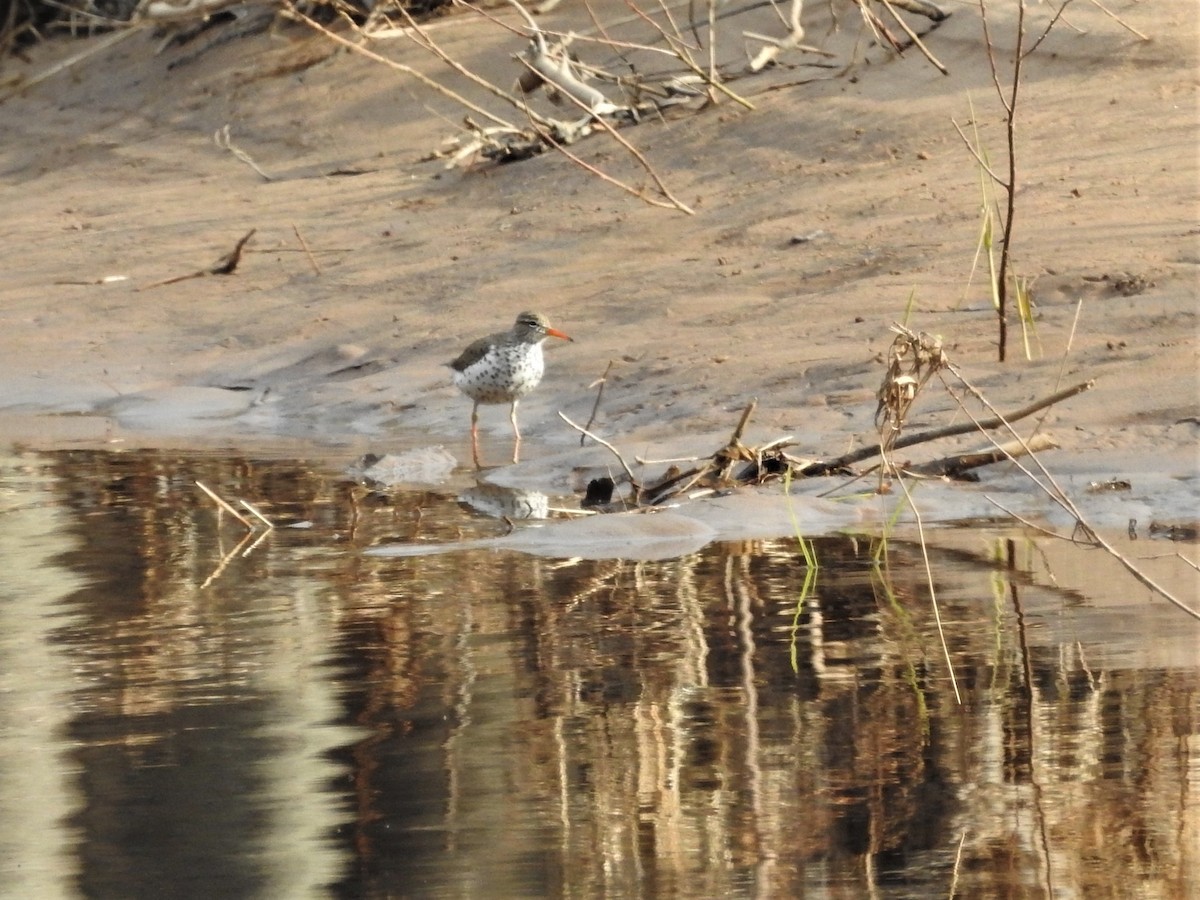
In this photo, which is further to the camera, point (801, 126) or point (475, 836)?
point (801, 126)

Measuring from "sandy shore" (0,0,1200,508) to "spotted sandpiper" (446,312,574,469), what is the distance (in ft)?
0.82

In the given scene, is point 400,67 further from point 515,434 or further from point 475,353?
point 515,434

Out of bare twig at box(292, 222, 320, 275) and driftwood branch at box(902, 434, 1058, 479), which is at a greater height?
bare twig at box(292, 222, 320, 275)

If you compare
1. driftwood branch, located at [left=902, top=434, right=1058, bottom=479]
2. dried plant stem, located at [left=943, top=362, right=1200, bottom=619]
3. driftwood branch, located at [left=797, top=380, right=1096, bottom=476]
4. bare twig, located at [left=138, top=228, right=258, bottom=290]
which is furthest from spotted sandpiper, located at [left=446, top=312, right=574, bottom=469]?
bare twig, located at [left=138, top=228, right=258, bottom=290]

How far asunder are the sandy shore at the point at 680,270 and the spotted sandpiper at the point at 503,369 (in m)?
0.25

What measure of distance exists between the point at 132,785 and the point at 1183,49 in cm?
869

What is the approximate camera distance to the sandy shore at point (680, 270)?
8.29m

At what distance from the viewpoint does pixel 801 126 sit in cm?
1157

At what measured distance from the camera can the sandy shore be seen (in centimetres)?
829

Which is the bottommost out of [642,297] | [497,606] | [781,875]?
[781,875]

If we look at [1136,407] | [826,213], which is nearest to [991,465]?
[1136,407]

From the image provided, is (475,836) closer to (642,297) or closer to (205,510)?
(205,510)

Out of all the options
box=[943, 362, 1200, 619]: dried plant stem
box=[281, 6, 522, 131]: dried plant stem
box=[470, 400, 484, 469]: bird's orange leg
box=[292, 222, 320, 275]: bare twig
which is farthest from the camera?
box=[292, 222, 320, 275]: bare twig

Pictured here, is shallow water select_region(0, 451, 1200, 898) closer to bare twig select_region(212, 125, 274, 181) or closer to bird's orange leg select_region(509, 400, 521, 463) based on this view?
bird's orange leg select_region(509, 400, 521, 463)
